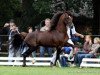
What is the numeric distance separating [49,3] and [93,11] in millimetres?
4744

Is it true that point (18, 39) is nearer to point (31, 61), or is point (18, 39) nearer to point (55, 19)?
point (31, 61)

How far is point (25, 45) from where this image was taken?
22219 mm

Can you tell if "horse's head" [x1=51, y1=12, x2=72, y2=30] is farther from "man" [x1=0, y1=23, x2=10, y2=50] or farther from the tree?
the tree

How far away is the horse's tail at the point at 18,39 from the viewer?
22.0 m

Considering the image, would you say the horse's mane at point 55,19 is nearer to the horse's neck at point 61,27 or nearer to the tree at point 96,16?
the horse's neck at point 61,27

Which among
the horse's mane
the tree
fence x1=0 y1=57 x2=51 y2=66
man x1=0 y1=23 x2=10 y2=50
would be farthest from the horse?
the tree

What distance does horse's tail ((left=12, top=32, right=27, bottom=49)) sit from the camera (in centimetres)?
2200

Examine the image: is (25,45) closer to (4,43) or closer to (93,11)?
(4,43)

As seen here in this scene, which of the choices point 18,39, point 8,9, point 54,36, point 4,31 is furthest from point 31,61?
point 8,9

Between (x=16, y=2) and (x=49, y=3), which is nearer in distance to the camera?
(x=49, y=3)

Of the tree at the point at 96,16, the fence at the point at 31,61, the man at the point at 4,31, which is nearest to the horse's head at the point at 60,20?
the fence at the point at 31,61

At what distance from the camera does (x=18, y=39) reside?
22.2m

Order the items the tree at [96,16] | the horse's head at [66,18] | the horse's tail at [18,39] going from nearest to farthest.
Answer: the horse's head at [66,18], the horse's tail at [18,39], the tree at [96,16]

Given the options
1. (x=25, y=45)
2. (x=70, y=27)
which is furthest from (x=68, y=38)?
(x=25, y=45)
